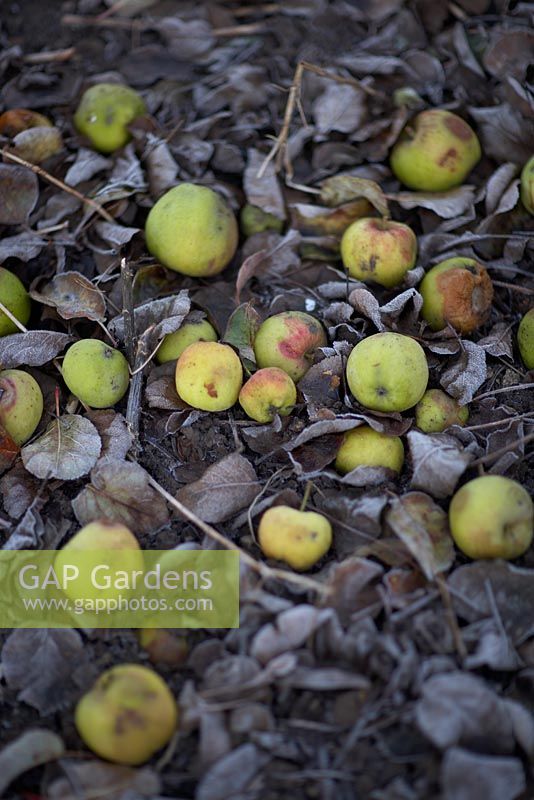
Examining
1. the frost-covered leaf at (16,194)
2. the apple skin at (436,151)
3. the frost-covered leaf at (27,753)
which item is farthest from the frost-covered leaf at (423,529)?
the frost-covered leaf at (16,194)

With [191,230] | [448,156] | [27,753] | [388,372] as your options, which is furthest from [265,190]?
[27,753]

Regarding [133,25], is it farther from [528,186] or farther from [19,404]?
[19,404]

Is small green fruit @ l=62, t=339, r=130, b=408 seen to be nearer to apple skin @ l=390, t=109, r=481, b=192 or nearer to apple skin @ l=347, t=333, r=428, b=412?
apple skin @ l=347, t=333, r=428, b=412

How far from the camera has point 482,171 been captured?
310cm

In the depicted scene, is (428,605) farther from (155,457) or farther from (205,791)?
(155,457)

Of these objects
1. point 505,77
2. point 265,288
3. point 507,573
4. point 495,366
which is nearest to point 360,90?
point 505,77

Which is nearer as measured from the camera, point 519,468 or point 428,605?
point 428,605

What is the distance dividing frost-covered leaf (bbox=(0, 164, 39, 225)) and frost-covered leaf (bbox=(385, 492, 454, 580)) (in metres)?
1.86

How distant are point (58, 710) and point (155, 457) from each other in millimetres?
842

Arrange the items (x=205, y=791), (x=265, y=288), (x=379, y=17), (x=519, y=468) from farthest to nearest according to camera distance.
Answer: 1. (x=379, y=17)
2. (x=265, y=288)
3. (x=519, y=468)
4. (x=205, y=791)

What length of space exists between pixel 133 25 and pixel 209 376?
92.6 inches

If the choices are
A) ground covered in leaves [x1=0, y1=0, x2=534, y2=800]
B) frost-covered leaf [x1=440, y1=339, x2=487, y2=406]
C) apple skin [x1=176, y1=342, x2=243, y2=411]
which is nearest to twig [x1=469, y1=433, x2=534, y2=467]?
ground covered in leaves [x1=0, y1=0, x2=534, y2=800]

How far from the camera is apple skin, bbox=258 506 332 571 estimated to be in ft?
6.77

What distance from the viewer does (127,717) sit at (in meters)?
1.75
